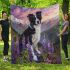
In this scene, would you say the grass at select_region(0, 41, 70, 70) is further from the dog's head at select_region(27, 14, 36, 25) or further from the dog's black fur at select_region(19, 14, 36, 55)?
the dog's head at select_region(27, 14, 36, 25)

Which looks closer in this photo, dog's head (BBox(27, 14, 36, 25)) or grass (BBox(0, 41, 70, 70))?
grass (BBox(0, 41, 70, 70))

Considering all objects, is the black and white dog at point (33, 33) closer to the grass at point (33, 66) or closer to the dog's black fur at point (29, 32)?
the dog's black fur at point (29, 32)

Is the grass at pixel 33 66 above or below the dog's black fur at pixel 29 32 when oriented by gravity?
below

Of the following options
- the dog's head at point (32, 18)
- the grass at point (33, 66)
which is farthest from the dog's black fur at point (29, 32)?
the grass at point (33, 66)

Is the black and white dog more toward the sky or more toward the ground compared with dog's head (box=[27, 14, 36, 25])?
more toward the ground

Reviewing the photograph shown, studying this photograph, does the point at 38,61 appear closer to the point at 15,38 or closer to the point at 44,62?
the point at 44,62

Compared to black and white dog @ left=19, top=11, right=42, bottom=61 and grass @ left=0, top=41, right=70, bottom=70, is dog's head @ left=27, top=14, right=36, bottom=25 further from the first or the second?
grass @ left=0, top=41, right=70, bottom=70

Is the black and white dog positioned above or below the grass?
above

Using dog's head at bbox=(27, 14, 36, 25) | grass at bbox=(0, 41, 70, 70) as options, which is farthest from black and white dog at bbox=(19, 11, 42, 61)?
grass at bbox=(0, 41, 70, 70)

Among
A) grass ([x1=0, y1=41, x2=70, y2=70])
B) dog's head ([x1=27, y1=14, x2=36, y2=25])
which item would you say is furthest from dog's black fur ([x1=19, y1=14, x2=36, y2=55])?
grass ([x1=0, y1=41, x2=70, y2=70])

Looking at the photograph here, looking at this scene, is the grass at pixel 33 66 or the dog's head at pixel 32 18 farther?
the dog's head at pixel 32 18

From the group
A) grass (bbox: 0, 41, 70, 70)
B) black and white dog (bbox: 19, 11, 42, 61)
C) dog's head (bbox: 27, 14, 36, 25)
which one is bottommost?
grass (bbox: 0, 41, 70, 70)

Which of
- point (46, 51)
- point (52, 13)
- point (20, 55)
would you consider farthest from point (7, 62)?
point (52, 13)

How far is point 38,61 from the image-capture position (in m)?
12.7
